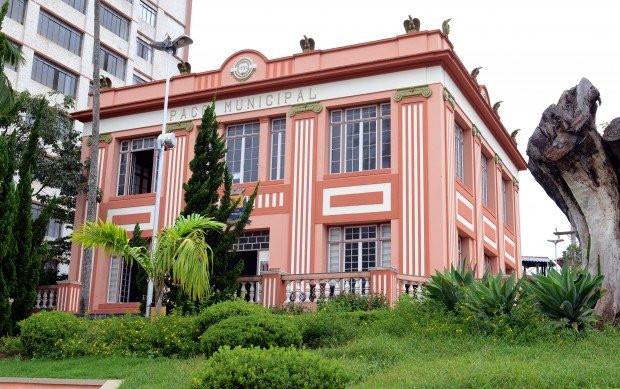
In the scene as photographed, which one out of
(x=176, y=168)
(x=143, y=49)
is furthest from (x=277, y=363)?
(x=143, y=49)

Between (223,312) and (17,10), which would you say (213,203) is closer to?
(223,312)

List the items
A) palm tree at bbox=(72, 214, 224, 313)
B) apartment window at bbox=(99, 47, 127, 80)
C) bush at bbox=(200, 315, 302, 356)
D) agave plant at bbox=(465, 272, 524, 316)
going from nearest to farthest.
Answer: bush at bbox=(200, 315, 302, 356) → agave plant at bbox=(465, 272, 524, 316) → palm tree at bbox=(72, 214, 224, 313) → apartment window at bbox=(99, 47, 127, 80)

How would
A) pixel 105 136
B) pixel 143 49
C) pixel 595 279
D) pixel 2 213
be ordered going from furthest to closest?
pixel 143 49
pixel 105 136
pixel 2 213
pixel 595 279

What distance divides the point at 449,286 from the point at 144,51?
3957 cm

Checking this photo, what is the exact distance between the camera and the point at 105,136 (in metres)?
25.7

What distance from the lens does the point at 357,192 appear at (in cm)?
2111

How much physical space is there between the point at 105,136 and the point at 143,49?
24.6 m

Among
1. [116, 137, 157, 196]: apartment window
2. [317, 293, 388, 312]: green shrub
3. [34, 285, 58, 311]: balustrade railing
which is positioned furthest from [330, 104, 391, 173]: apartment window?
[34, 285, 58, 311]: balustrade railing

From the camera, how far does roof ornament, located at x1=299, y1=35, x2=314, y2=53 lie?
2303 cm

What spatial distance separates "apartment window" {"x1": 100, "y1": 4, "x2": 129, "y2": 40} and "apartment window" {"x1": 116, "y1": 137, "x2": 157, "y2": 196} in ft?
69.5

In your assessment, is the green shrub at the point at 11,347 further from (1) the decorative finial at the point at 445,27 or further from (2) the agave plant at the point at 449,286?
(1) the decorative finial at the point at 445,27

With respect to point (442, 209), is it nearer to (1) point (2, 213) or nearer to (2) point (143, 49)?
(1) point (2, 213)

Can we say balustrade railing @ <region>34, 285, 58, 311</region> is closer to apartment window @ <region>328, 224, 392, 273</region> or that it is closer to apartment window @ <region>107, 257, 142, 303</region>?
apartment window @ <region>107, 257, 142, 303</region>

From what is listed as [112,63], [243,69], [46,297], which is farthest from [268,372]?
[112,63]
